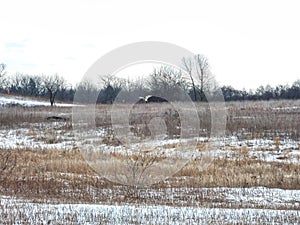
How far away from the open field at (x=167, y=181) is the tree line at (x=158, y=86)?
465 centimetres

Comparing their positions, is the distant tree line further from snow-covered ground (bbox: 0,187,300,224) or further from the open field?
snow-covered ground (bbox: 0,187,300,224)

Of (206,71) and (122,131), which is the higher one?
(206,71)

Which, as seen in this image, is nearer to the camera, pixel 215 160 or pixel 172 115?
pixel 215 160

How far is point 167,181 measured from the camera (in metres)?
14.2

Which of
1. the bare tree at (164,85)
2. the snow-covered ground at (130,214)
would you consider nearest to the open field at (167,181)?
the snow-covered ground at (130,214)

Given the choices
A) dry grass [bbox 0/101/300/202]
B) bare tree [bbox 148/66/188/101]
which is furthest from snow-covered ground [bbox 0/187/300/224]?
bare tree [bbox 148/66/188/101]

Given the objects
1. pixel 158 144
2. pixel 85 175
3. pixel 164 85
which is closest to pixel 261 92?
pixel 164 85

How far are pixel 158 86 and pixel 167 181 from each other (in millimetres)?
23159

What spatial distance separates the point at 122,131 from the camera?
30922mm

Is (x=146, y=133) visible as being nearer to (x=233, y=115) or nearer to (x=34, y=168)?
(x=233, y=115)

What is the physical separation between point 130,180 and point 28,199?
4.12 meters

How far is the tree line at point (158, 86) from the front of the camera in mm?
35941

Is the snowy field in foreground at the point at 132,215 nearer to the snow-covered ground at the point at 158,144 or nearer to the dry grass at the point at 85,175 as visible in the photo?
the dry grass at the point at 85,175

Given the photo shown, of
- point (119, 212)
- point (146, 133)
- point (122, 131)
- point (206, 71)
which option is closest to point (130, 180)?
point (119, 212)
